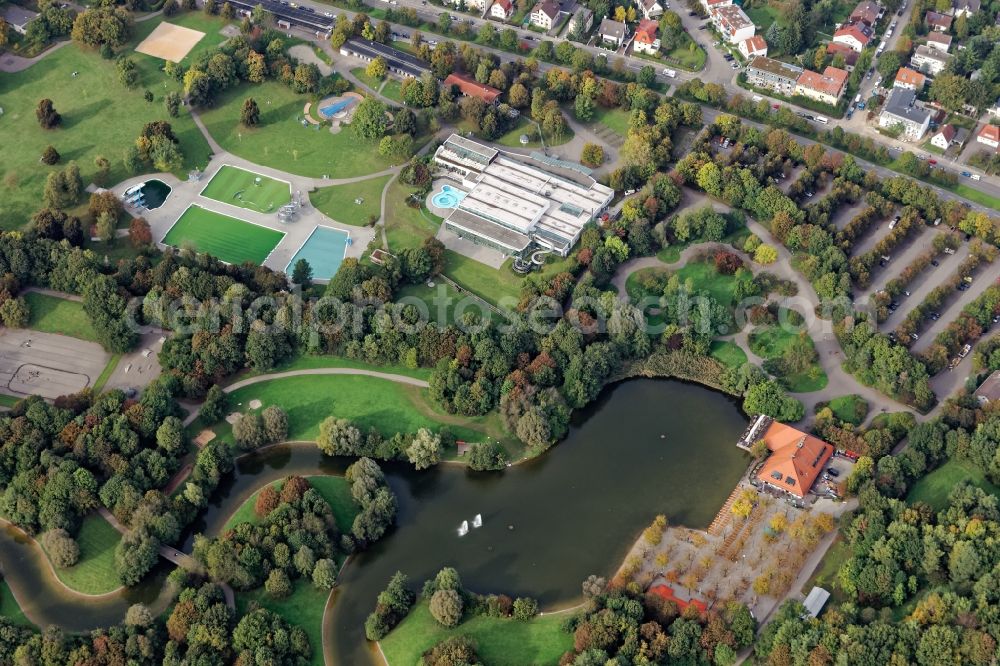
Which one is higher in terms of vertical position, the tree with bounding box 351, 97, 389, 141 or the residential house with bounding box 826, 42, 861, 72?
the residential house with bounding box 826, 42, 861, 72

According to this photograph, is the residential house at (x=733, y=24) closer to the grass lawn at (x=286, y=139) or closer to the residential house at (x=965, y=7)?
the residential house at (x=965, y=7)

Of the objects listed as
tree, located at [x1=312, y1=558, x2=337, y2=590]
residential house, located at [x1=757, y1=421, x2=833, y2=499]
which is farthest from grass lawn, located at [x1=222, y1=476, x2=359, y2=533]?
residential house, located at [x1=757, y1=421, x2=833, y2=499]

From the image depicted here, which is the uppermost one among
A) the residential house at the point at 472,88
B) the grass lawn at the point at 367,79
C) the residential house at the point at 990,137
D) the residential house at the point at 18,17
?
the residential house at the point at 990,137

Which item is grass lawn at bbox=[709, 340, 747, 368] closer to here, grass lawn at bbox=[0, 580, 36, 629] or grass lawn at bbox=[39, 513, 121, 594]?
grass lawn at bbox=[39, 513, 121, 594]

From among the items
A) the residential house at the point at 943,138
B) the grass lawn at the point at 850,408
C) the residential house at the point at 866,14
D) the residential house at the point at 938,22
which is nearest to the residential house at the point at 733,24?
the residential house at the point at 866,14

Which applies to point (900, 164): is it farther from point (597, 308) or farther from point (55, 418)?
point (55, 418)

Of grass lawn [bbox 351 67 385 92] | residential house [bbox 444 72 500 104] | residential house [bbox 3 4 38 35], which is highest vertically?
residential house [bbox 444 72 500 104]

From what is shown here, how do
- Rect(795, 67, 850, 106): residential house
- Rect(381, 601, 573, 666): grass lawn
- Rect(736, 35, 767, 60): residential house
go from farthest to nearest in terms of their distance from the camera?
1. Rect(736, 35, 767, 60): residential house
2. Rect(795, 67, 850, 106): residential house
3. Rect(381, 601, 573, 666): grass lawn
